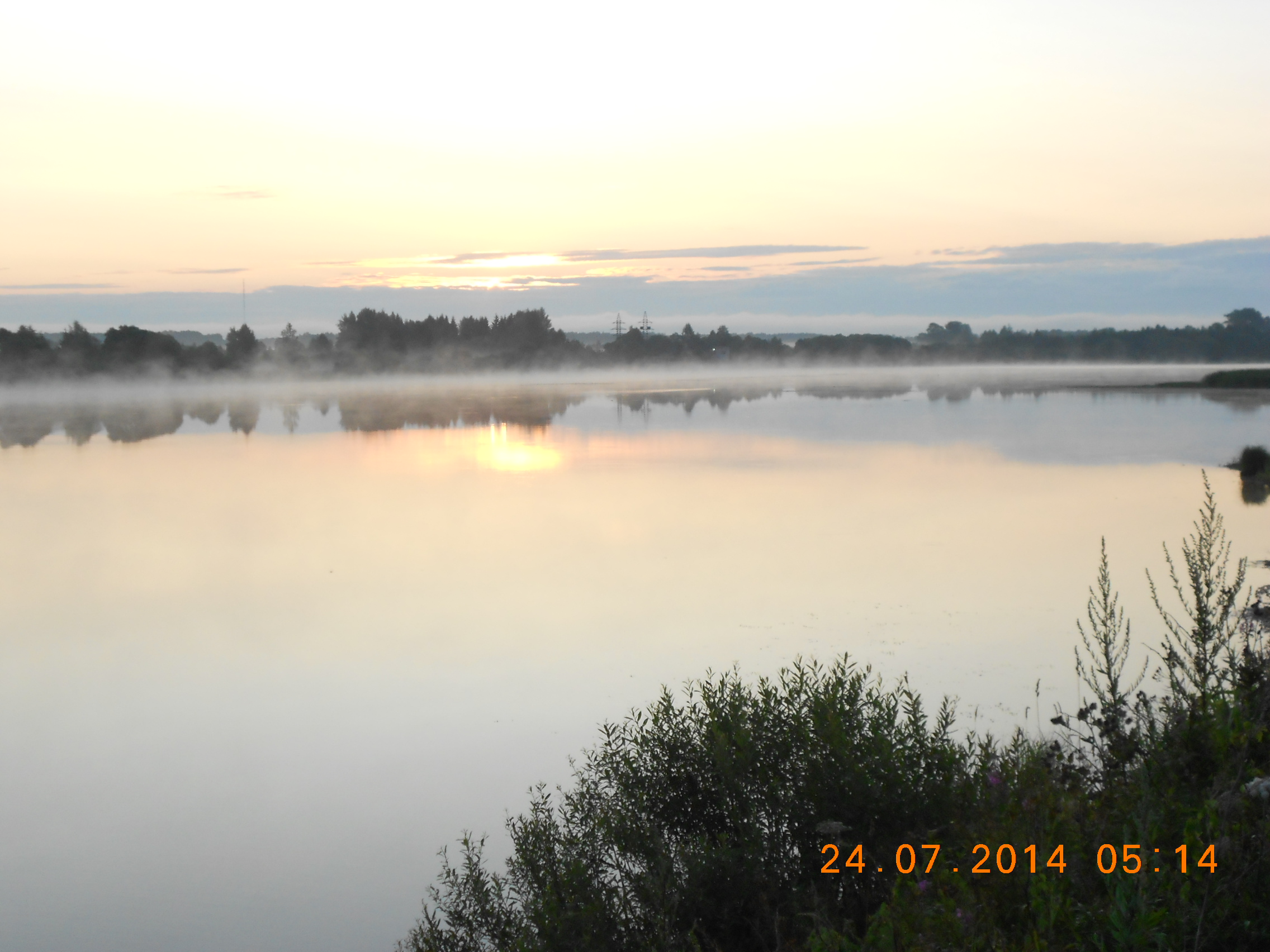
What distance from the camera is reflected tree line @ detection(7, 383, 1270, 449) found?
42.1 m

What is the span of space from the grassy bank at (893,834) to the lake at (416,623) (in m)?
1.28

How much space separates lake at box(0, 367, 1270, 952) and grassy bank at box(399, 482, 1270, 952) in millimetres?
1277

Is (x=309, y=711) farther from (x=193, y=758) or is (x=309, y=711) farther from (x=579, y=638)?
(x=579, y=638)

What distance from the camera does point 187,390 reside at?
277 ft

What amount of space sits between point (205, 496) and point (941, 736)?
19946 millimetres

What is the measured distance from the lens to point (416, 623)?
35.9 feet

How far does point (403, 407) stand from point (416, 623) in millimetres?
46615
